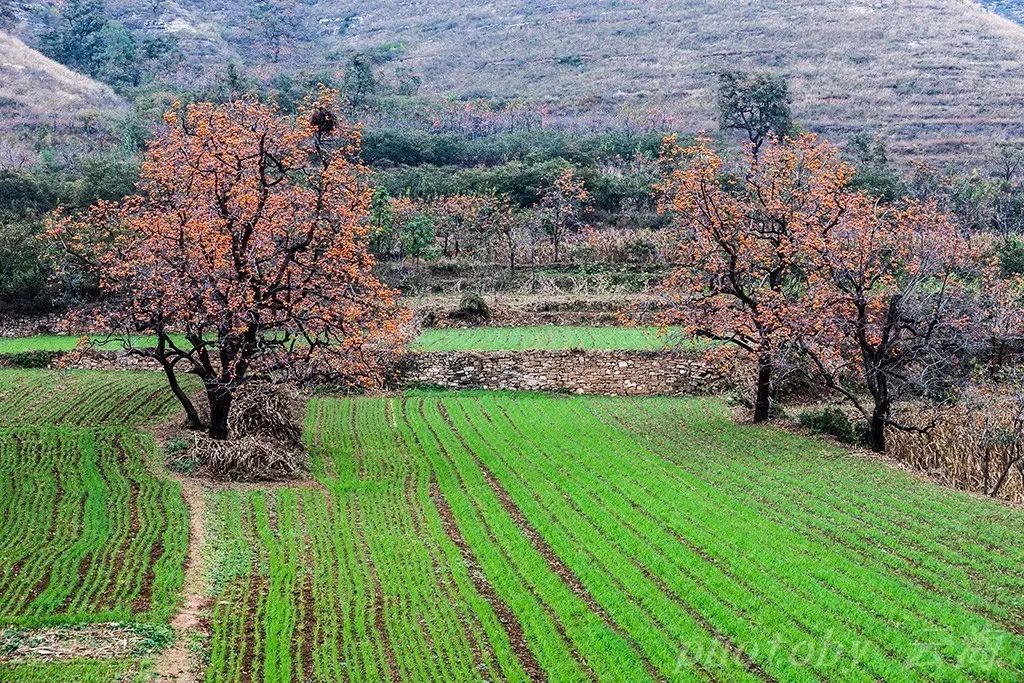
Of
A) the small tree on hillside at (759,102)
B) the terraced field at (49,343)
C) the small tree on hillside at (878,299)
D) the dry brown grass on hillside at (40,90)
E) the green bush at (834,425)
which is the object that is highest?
the dry brown grass on hillside at (40,90)

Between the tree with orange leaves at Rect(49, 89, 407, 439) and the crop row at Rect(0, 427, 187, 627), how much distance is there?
132 inches

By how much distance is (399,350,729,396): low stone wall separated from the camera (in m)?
38.8

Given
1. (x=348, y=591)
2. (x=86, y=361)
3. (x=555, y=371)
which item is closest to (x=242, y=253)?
(x=348, y=591)

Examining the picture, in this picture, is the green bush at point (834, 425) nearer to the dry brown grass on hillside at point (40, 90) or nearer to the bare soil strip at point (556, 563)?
the bare soil strip at point (556, 563)

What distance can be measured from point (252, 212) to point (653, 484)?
44.3ft

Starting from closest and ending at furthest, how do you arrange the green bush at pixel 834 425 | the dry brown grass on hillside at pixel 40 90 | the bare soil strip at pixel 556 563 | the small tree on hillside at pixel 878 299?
1. the bare soil strip at pixel 556 563
2. the small tree on hillside at pixel 878 299
3. the green bush at pixel 834 425
4. the dry brown grass on hillside at pixel 40 90

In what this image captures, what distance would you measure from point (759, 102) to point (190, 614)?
80287 mm

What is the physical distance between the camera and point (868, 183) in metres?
66.7

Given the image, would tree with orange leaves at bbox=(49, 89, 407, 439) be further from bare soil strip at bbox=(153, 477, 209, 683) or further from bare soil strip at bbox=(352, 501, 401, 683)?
bare soil strip at bbox=(352, 501, 401, 683)

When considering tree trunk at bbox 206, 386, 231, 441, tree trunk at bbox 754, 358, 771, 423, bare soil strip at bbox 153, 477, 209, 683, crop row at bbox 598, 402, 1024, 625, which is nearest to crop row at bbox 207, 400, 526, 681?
bare soil strip at bbox 153, 477, 209, 683

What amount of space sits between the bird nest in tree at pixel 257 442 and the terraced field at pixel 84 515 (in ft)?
4.79

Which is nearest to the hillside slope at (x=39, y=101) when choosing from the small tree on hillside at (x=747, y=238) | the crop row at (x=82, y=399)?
the crop row at (x=82, y=399)

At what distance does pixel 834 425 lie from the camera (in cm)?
2948

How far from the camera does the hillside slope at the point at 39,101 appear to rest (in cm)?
8444
